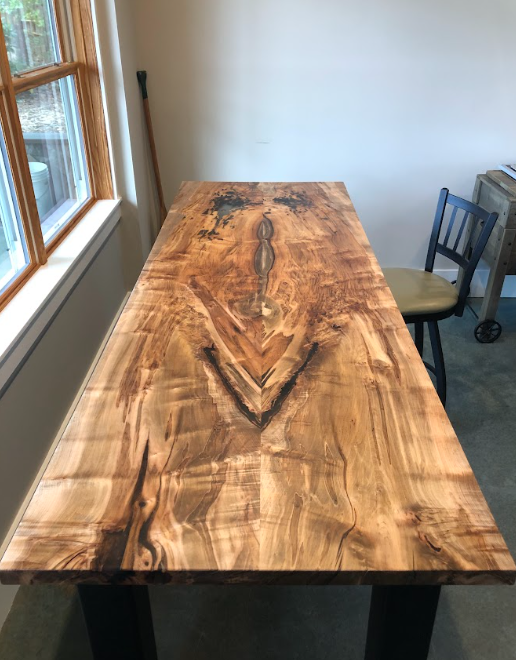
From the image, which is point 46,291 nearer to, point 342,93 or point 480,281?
point 342,93

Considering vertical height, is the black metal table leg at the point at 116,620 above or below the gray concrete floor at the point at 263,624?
above

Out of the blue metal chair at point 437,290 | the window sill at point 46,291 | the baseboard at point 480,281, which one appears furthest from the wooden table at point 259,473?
the baseboard at point 480,281

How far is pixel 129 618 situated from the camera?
38.5 inches

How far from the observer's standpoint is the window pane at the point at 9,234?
1776mm

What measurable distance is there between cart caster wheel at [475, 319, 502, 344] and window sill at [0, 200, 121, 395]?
1.86m

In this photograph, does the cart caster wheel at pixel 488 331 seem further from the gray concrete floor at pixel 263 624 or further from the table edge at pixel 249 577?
the table edge at pixel 249 577

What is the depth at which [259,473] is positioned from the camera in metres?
0.91

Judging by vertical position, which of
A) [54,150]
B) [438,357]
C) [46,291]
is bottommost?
[438,357]

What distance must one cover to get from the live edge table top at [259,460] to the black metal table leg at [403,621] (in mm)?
180

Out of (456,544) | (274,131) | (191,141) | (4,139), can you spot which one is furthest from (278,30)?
(456,544)

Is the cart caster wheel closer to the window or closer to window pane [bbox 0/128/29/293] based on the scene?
the window

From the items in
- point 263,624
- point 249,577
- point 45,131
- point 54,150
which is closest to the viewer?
point 249,577

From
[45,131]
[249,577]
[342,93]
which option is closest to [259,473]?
[249,577]

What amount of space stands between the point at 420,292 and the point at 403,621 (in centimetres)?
145
